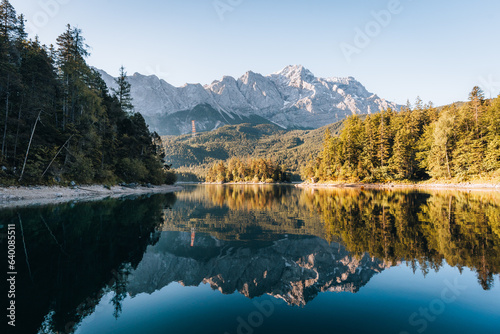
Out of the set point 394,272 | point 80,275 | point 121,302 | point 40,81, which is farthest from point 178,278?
point 40,81

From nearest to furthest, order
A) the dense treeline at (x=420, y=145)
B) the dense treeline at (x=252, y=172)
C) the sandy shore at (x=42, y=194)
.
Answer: the sandy shore at (x=42, y=194) < the dense treeline at (x=420, y=145) < the dense treeline at (x=252, y=172)

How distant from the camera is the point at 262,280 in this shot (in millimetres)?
9305

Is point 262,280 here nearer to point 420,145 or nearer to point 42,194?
point 42,194

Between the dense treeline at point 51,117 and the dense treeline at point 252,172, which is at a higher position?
the dense treeline at point 51,117

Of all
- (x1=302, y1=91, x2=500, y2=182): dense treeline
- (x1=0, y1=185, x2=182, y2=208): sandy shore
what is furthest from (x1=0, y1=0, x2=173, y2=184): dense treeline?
(x1=302, y1=91, x2=500, y2=182): dense treeline

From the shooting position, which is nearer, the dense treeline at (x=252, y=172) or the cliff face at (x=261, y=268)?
the cliff face at (x=261, y=268)

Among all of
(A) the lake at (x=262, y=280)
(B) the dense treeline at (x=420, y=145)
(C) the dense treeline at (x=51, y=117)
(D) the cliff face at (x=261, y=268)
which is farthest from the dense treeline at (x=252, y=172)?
(D) the cliff face at (x=261, y=268)

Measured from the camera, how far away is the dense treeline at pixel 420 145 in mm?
57438

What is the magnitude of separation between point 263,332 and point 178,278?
525 centimetres

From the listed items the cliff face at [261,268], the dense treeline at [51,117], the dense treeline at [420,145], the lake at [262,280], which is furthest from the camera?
the dense treeline at [420,145]

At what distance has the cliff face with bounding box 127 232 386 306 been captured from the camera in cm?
859

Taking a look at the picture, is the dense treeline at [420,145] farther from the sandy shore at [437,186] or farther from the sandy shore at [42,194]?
the sandy shore at [42,194]

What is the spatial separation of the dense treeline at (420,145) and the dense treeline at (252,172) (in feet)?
185

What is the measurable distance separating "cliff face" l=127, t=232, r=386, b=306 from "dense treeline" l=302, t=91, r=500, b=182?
63211 mm
